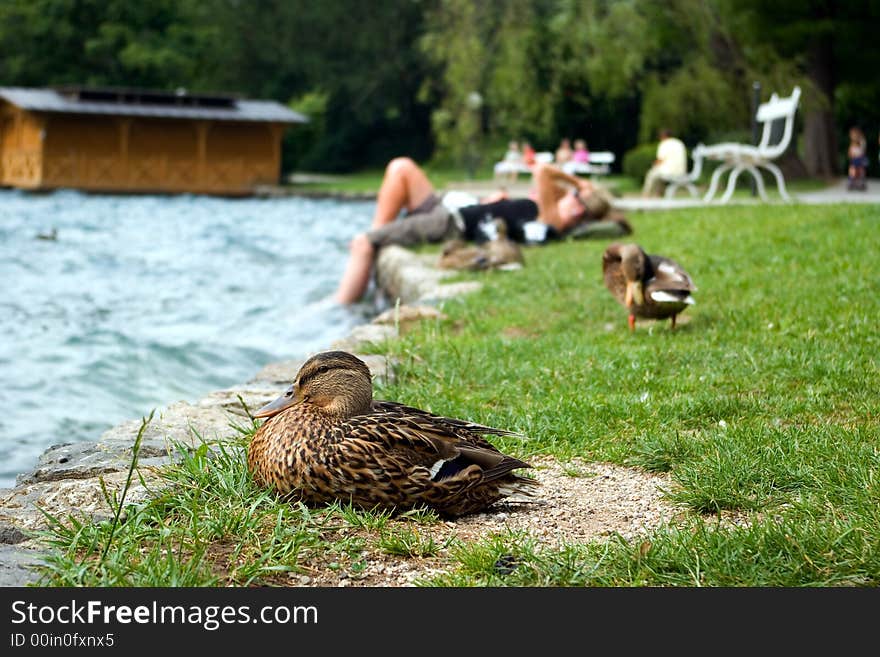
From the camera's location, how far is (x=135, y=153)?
40.3 m

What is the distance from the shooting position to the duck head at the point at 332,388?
11.9 ft

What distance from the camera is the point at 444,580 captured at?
9.81 ft

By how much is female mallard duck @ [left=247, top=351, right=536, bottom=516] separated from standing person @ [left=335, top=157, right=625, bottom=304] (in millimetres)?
8905

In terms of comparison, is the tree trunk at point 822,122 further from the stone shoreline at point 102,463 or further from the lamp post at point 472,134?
the stone shoreline at point 102,463

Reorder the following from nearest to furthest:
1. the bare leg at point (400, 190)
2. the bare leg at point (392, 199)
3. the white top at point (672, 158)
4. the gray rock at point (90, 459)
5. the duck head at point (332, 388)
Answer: the duck head at point (332, 388), the gray rock at point (90, 459), the bare leg at point (392, 199), the bare leg at point (400, 190), the white top at point (672, 158)

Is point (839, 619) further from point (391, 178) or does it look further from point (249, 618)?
point (391, 178)

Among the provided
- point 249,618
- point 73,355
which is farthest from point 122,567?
point 73,355

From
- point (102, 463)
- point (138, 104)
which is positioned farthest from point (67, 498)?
point (138, 104)

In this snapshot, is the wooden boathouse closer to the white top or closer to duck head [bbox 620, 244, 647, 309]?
the white top

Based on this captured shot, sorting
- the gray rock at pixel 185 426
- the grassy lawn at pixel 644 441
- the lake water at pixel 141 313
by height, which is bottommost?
the lake water at pixel 141 313

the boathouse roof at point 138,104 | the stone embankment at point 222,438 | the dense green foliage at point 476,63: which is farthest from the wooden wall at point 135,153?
the stone embankment at point 222,438

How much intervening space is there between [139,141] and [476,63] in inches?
512

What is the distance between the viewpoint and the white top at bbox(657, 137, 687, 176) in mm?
22397

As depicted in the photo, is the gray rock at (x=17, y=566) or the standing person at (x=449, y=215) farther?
the standing person at (x=449, y=215)
